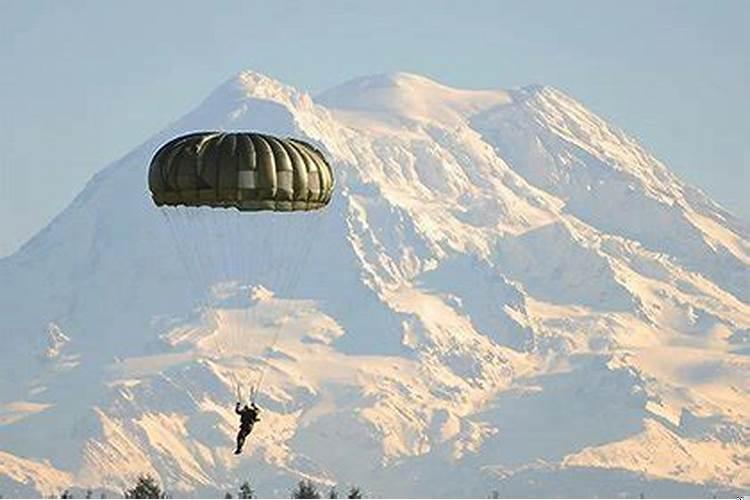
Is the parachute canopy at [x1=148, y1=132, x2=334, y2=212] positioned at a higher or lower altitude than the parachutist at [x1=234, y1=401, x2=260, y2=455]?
higher

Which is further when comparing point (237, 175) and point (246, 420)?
point (237, 175)

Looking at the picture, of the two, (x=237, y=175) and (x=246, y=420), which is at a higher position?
(x=237, y=175)

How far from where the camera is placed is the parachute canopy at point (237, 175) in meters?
119

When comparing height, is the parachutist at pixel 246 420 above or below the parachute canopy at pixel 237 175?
below

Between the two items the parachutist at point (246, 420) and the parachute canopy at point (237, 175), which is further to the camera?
the parachute canopy at point (237, 175)

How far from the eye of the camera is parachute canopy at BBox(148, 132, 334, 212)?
11869cm

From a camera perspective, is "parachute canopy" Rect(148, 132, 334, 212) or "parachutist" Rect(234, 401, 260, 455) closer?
"parachutist" Rect(234, 401, 260, 455)

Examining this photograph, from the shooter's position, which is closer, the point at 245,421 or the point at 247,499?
the point at 245,421

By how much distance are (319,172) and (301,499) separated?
7561 centimetres

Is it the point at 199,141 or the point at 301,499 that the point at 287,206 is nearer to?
the point at 199,141

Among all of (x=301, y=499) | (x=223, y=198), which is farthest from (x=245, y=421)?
(x=301, y=499)

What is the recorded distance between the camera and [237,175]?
11862 cm

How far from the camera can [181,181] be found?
119 metres

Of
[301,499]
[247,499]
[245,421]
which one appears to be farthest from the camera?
[301,499]
